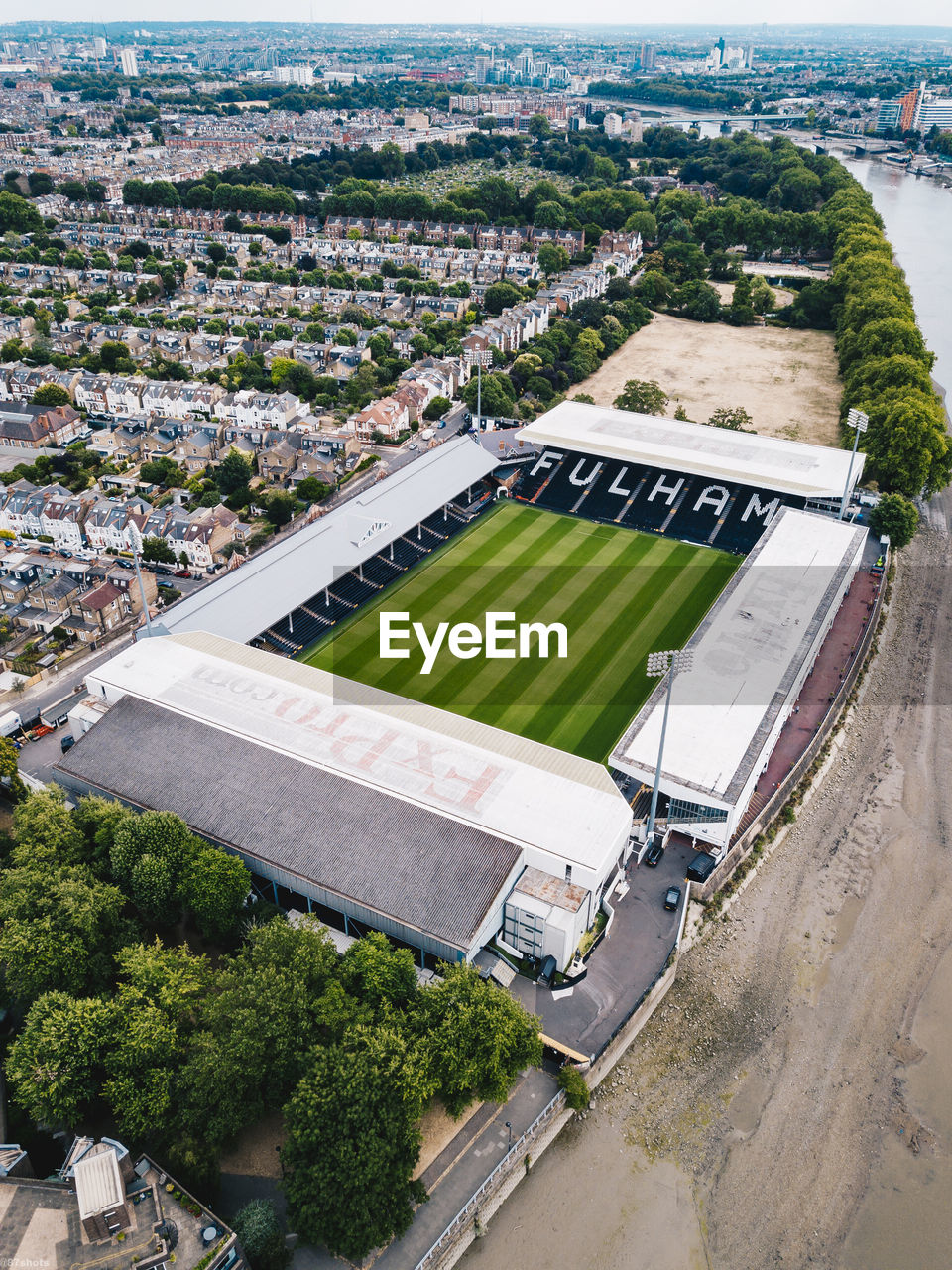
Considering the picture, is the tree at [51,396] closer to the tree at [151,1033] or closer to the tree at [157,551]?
the tree at [157,551]

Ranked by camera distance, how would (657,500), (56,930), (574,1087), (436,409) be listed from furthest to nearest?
(436,409) → (657,500) → (56,930) → (574,1087)

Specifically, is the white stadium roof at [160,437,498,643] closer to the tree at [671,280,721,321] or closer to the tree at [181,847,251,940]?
the tree at [181,847,251,940]

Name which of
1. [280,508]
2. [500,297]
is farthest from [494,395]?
[500,297]

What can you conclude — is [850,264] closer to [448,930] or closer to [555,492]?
[555,492]

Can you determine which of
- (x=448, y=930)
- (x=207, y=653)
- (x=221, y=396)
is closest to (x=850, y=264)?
(x=221, y=396)

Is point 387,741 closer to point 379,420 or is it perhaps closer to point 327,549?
point 327,549

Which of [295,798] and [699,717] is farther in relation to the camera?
[699,717]

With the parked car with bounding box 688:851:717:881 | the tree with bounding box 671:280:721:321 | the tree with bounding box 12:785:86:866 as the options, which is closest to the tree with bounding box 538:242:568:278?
the tree with bounding box 671:280:721:321
